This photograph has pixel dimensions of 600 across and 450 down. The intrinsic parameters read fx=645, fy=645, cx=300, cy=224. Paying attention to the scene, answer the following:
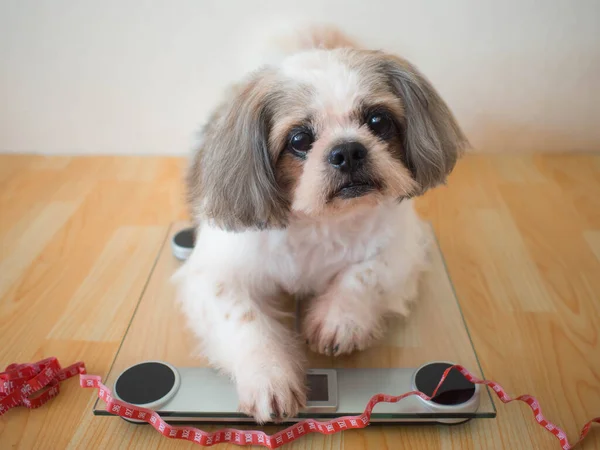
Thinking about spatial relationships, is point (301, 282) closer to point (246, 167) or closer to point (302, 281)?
point (302, 281)

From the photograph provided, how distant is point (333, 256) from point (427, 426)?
45 cm

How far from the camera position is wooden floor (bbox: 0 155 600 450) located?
4.50 ft

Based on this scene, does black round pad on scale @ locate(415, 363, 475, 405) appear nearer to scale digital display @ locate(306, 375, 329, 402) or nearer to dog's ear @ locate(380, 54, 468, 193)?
scale digital display @ locate(306, 375, 329, 402)

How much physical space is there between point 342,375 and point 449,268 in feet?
2.17

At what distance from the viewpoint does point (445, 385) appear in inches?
54.2

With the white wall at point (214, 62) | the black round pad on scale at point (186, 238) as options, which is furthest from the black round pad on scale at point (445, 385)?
the white wall at point (214, 62)

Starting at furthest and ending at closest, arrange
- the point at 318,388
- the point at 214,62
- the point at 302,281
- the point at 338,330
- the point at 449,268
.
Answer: the point at 214,62 < the point at 449,268 < the point at 302,281 < the point at 338,330 < the point at 318,388

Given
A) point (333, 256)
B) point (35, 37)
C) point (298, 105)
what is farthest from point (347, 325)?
point (35, 37)

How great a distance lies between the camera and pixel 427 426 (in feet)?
4.50

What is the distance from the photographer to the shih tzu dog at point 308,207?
1.32 meters

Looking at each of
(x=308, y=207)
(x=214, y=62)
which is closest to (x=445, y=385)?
(x=308, y=207)

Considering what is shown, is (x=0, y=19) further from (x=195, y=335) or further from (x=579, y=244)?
(x=579, y=244)

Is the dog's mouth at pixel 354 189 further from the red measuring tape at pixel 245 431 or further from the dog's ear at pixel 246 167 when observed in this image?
the red measuring tape at pixel 245 431

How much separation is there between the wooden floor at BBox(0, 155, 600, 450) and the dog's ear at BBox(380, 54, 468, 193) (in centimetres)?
49
